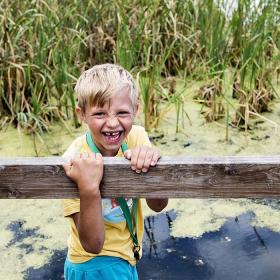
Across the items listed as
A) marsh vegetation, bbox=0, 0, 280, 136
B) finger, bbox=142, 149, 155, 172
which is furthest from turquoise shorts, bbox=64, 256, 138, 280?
marsh vegetation, bbox=0, 0, 280, 136

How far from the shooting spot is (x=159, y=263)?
7.25ft

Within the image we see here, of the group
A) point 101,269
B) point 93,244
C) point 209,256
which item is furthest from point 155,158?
point 209,256

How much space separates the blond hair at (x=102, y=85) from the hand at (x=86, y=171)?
209 mm

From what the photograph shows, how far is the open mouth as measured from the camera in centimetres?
132

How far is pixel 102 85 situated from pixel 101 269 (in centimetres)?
44

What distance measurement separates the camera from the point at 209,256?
7.38ft

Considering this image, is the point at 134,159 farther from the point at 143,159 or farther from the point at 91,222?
the point at 91,222

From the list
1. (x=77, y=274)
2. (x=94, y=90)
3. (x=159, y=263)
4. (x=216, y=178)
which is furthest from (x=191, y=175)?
(x=159, y=263)

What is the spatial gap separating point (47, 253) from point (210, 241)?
2.11 feet

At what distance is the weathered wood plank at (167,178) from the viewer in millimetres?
1110

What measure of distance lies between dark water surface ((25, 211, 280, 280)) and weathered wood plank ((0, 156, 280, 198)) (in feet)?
3.47

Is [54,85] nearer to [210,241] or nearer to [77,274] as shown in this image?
[210,241]

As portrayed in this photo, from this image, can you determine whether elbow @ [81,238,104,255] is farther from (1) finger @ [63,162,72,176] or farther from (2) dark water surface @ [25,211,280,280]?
(2) dark water surface @ [25,211,280,280]

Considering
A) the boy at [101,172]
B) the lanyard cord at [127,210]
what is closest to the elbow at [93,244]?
the boy at [101,172]
